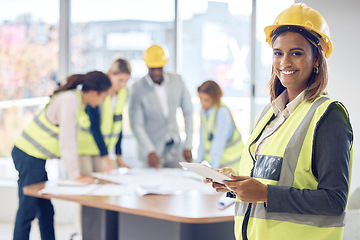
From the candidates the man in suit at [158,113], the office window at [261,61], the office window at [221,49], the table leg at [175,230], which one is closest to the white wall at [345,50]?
the table leg at [175,230]

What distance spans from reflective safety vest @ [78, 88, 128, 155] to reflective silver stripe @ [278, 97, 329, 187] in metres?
2.55

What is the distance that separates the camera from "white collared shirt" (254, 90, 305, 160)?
148 cm

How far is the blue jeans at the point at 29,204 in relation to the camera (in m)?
3.18

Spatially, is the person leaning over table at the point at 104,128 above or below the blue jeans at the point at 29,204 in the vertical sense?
above

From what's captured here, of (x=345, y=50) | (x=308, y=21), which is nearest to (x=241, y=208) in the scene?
(x=308, y=21)

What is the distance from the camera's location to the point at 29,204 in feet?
10.4

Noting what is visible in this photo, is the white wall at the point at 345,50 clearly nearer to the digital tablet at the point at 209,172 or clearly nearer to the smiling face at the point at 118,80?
the digital tablet at the point at 209,172

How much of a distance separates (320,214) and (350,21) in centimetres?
147

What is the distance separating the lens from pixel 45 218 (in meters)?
3.30

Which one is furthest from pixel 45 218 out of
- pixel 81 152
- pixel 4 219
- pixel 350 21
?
pixel 350 21

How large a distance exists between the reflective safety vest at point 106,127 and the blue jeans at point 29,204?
49 centimetres

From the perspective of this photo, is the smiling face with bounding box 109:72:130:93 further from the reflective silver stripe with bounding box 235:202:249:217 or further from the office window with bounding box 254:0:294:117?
the reflective silver stripe with bounding box 235:202:249:217

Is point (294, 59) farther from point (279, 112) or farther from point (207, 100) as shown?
point (207, 100)

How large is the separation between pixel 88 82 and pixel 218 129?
109 cm
